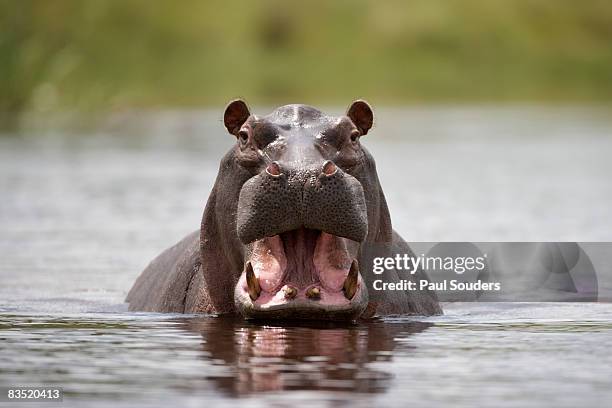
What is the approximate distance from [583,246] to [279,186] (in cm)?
573

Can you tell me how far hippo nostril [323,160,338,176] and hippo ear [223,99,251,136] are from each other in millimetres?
833

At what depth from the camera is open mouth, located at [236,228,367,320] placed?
776cm

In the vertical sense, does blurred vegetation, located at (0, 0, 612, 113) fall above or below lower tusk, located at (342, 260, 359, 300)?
above

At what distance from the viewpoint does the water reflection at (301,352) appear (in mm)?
6602

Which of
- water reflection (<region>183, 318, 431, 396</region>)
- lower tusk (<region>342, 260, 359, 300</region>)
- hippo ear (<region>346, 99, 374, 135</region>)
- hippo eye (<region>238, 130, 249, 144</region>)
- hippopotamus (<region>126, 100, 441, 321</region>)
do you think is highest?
hippo ear (<region>346, 99, 374, 135</region>)

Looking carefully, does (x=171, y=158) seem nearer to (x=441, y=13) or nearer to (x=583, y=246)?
(x=583, y=246)

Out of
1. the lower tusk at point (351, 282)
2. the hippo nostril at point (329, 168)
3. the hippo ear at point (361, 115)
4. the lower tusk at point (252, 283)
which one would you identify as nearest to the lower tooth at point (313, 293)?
the lower tusk at point (351, 282)

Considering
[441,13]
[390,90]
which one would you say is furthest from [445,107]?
[441,13]

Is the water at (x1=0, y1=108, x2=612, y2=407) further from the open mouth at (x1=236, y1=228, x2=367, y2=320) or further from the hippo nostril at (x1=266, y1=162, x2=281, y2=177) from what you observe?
the hippo nostril at (x1=266, y1=162, x2=281, y2=177)

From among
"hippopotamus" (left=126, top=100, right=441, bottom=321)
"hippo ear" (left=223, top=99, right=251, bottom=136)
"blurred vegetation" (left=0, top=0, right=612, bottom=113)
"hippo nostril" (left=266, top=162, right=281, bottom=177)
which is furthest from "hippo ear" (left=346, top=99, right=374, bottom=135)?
"blurred vegetation" (left=0, top=0, right=612, bottom=113)

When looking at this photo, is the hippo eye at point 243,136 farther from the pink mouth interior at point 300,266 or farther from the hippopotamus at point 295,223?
the pink mouth interior at point 300,266

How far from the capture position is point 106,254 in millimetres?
13516

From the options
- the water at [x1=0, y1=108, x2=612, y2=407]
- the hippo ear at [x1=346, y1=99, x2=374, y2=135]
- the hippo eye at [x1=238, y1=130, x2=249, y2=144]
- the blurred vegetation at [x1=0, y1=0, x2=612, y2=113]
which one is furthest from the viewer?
the blurred vegetation at [x1=0, y1=0, x2=612, y2=113]

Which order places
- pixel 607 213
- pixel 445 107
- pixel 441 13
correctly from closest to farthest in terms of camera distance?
pixel 607 213 → pixel 445 107 → pixel 441 13
